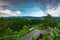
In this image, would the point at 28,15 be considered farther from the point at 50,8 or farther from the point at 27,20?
the point at 50,8

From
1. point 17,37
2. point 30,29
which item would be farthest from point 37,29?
point 17,37

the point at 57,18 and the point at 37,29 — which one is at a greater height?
the point at 57,18

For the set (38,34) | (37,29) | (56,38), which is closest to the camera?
(56,38)

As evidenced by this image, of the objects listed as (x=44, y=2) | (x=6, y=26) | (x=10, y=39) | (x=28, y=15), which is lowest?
(x=10, y=39)

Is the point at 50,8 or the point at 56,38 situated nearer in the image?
the point at 56,38

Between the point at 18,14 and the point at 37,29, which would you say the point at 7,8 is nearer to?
the point at 18,14

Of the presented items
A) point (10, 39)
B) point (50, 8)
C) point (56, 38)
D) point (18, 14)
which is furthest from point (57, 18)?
point (56, 38)

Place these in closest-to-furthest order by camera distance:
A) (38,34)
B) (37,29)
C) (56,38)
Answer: (56,38) → (38,34) → (37,29)
